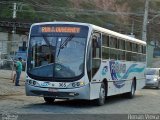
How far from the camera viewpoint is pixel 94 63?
17.8 metres

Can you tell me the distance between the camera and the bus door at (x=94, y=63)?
17.3 metres

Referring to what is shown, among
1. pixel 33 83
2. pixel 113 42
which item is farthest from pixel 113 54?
pixel 33 83

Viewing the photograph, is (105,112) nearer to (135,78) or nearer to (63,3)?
(135,78)

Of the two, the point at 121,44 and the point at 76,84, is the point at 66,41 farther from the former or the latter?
the point at 121,44

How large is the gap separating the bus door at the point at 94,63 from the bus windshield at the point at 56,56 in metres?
0.37

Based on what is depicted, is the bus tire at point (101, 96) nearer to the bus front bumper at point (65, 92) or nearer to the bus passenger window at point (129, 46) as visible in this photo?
the bus front bumper at point (65, 92)

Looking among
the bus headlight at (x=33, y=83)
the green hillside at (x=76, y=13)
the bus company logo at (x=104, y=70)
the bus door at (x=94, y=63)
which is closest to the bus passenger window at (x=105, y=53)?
the bus company logo at (x=104, y=70)

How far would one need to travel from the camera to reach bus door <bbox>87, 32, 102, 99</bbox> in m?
17.3

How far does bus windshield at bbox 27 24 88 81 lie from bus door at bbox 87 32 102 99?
37 cm

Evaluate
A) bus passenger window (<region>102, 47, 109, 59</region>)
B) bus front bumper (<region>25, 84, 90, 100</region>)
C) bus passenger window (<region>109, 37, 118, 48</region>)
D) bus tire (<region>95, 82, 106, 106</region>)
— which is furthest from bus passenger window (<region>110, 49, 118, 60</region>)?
bus front bumper (<region>25, 84, 90, 100</region>)

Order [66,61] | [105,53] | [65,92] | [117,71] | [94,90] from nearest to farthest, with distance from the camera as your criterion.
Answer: [65,92], [66,61], [94,90], [105,53], [117,71]

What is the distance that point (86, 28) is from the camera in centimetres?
1755

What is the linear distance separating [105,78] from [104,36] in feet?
5.55

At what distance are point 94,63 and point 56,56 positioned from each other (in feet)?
5.06
